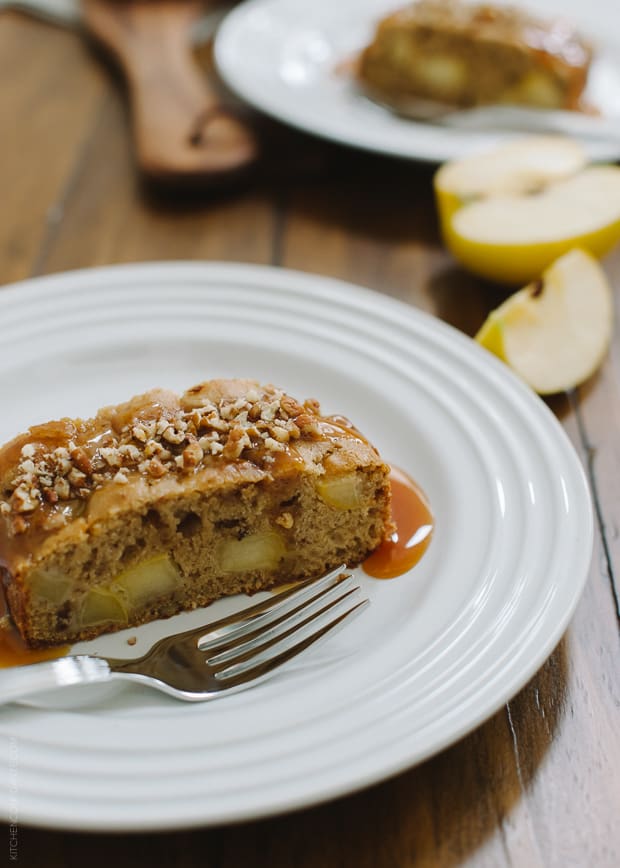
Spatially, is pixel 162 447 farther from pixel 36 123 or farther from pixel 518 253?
pixel 36 123

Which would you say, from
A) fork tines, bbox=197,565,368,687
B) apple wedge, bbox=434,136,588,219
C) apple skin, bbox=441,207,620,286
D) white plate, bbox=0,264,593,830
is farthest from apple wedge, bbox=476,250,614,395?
fork tines, bbox=197,565,368,687

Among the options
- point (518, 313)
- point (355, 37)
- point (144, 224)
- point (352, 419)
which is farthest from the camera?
point (355, 37)

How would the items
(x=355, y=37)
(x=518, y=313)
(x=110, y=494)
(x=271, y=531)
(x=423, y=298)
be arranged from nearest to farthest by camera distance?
(x=110, y=494) → (x=271, y=531) → (x=518, y=313) → (x=423, y=298) → (x=355, y=37)

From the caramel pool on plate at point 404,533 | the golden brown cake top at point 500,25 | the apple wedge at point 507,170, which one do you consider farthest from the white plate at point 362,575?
the golden brown cake top at point 500,25

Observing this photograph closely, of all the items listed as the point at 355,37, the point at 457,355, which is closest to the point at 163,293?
the point at 457,355

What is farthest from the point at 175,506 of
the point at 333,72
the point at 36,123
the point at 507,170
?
the point at 36,123

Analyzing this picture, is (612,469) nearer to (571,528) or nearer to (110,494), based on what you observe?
(571,528)

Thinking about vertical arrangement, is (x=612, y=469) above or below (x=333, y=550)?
below

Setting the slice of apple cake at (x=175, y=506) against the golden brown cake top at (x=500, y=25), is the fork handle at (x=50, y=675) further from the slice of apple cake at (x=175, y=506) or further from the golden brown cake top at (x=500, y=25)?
the golden brown cake top at (x=500, y=25)
